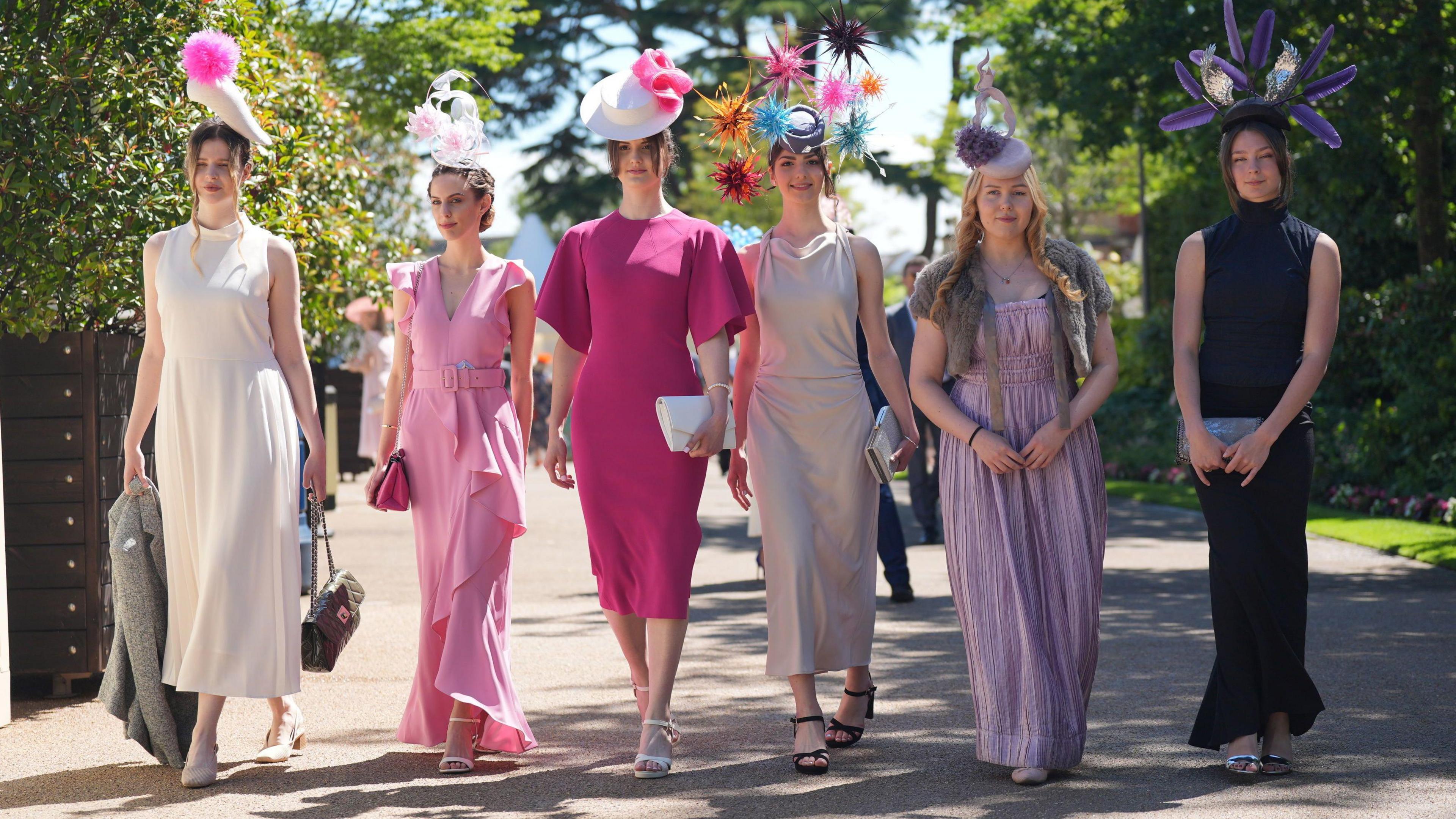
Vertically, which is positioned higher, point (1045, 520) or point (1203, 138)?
point (1203, 138)

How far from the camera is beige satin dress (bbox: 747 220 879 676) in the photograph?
507 centimetres

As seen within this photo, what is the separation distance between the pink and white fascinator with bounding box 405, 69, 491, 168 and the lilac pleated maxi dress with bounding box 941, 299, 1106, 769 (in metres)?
1.91

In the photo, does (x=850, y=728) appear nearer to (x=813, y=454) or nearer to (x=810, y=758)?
(x=810, y=758)

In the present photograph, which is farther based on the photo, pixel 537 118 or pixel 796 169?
pixel 537 118

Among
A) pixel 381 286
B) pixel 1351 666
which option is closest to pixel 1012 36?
pixel 381 286

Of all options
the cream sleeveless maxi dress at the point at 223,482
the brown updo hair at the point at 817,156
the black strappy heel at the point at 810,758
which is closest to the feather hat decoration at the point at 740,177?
the brown updo hair at the point at 817,156

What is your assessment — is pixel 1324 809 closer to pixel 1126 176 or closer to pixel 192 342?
pixel 192 342

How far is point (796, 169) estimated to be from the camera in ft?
16.7

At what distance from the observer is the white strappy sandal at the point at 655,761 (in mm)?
4801

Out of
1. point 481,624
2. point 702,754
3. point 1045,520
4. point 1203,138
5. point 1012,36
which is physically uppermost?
point 1012,36

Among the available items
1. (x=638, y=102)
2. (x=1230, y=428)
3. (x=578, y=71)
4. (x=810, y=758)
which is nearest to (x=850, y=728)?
(x=810, y=758)

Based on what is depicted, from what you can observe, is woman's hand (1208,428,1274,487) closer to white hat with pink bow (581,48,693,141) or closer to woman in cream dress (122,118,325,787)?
white hat with pink bow (581,48,693,141)

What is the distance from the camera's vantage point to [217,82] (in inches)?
195

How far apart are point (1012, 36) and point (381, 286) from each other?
10523mm
